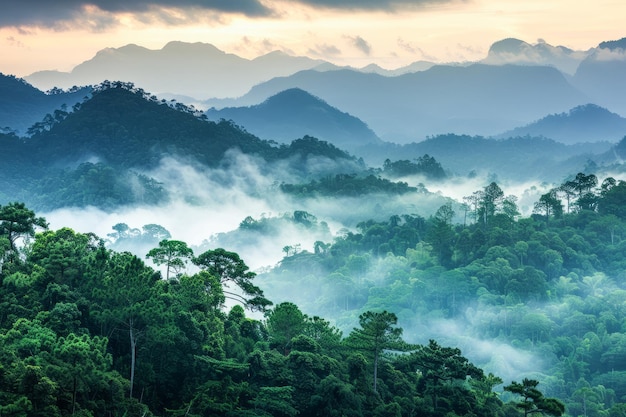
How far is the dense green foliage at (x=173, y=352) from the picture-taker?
17766 mm

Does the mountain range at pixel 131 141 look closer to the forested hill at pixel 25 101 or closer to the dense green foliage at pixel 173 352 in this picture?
the forested hill at pixel 25 101

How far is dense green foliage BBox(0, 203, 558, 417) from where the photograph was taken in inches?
699

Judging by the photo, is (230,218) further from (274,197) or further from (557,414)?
(557,414)

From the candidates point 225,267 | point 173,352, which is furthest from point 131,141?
point 173,352

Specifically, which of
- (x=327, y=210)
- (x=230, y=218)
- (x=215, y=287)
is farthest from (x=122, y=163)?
(x=215, y=287)

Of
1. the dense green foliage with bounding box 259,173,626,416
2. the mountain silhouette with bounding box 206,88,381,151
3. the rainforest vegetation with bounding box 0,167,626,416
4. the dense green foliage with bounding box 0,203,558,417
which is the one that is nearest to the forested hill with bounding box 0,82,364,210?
the dense green foliage with bounding box 259,173,626,416

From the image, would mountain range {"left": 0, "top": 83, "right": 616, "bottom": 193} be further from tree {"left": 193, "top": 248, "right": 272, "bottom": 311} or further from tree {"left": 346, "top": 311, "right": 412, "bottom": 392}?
tree {"left": 346, "top": 311, "right": 412, "bottom": 392}

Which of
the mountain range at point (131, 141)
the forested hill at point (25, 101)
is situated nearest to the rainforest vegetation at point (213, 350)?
the mountain range at point (131, 141)

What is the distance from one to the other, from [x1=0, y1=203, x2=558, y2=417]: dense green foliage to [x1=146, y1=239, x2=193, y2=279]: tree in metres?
0.08

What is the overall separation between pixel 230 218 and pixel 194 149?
1079 cm

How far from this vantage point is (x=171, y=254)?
2658cm

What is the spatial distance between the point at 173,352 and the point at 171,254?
5.93 meters

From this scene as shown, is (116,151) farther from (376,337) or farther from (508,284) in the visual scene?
(376,337)

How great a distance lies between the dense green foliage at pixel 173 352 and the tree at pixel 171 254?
76 millimetres
